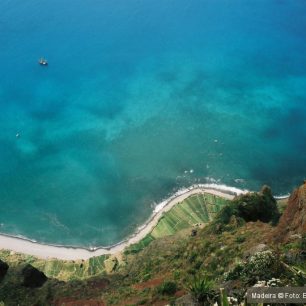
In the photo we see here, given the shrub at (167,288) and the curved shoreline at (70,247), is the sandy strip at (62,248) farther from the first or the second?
the shrub at (167,288)

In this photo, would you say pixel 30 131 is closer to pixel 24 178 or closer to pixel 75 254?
pixel 24 178

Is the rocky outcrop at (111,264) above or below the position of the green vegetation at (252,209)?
below

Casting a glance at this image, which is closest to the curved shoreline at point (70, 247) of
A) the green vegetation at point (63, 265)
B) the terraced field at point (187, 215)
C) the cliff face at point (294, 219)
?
the terraced field at point (187, 215)

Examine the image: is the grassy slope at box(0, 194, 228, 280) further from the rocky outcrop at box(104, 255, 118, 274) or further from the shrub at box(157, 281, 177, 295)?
the shrub at box(157, 281, 177, 295)

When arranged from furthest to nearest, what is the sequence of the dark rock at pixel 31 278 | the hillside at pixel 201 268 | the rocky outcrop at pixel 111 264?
the rocky outcrop at pixel 111 264 < the dark rock at pixel 31 278 < the hillside at pixel 201 268

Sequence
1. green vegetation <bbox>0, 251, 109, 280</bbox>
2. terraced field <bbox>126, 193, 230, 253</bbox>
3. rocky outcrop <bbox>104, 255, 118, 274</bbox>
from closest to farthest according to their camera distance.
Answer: rocky outcrop <bbox>104, 255, 118, 274</bbox>, green vegetation <bbox>0, 251, 109, 280</bbox>, terraced field <bbox>126, 193, 230, 253</bbox>

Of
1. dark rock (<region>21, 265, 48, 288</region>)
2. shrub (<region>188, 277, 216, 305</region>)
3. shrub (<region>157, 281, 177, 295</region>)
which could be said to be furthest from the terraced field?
shrub (<region>188, 277, 216, 305</region>)

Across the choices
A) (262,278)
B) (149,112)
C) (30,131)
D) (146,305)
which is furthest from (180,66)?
(262,278)
